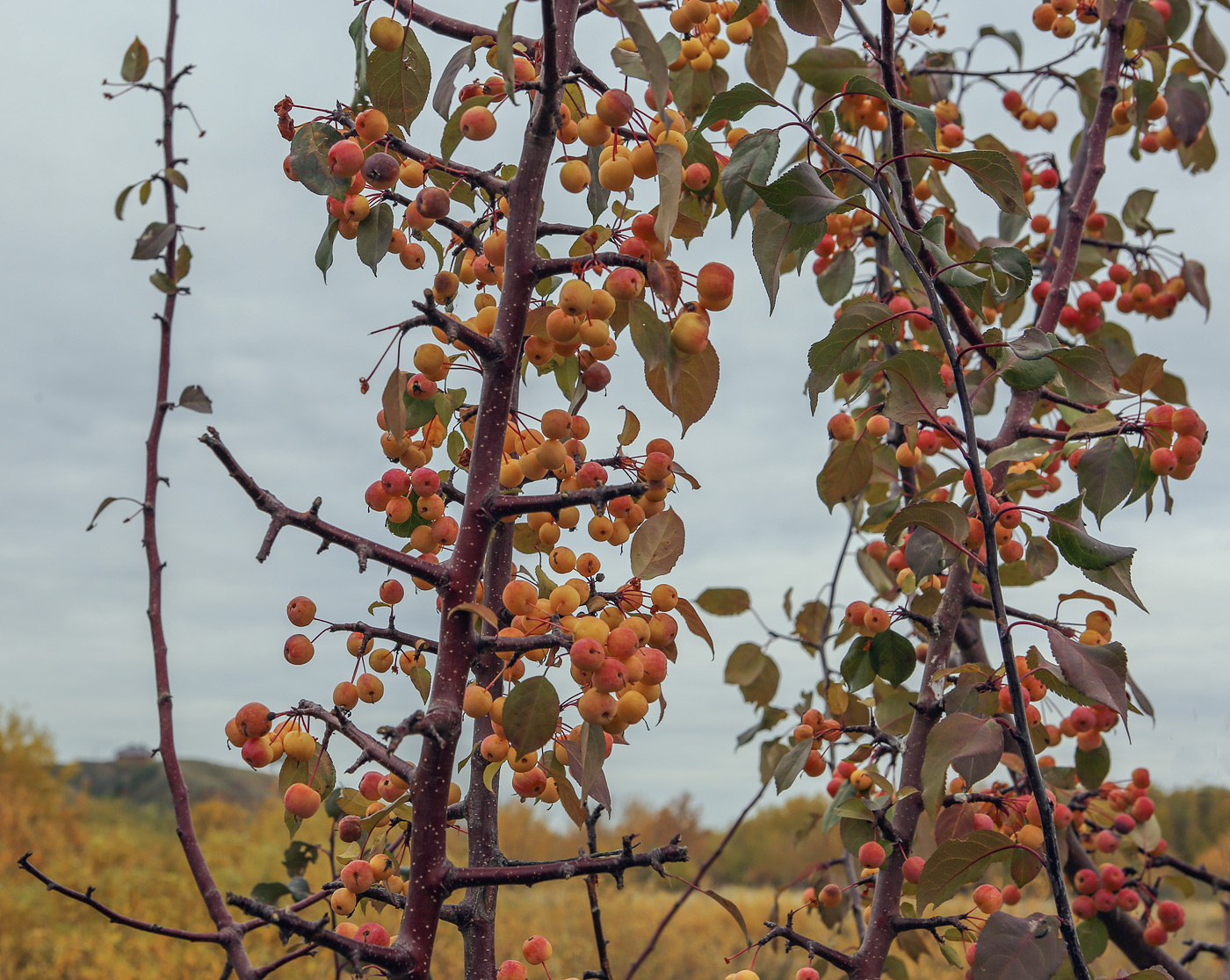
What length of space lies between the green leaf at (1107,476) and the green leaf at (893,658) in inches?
11.5

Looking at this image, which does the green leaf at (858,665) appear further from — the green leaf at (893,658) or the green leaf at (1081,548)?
the green leaf at (1081,548)

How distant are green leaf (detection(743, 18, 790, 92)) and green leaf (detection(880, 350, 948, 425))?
1.21 feet

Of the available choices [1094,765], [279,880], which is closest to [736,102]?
[1094,765]

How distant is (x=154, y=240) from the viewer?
4.47 ft

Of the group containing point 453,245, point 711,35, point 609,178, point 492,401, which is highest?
point 711,35

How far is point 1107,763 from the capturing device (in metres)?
1.28

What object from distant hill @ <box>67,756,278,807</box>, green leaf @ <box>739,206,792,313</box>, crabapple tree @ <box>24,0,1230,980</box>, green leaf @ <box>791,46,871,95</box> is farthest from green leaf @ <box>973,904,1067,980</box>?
distant hill @ <box>67,756,278,807</box>

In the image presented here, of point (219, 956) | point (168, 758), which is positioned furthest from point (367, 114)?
point (219, 956)

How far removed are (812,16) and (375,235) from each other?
419mm

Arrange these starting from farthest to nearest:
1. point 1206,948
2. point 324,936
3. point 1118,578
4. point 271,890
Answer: point 1206,948
point 271,890
point 1118,578
point 324,936

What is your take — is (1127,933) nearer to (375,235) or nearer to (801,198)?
(801,198)

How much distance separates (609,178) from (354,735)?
47 centimetres

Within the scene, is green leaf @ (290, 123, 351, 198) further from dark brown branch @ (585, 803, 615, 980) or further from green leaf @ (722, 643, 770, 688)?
green leaf @ (722, 643, 770, 688)

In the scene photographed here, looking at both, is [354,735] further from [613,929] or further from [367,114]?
[613,929]
